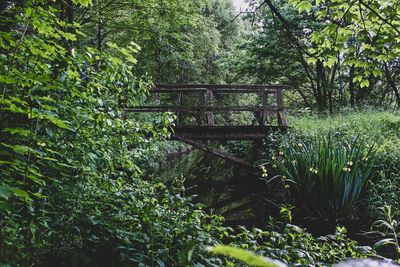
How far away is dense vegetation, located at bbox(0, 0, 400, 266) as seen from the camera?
4.52 ft

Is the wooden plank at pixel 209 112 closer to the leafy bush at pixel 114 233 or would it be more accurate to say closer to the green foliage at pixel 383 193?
the green foliage at pixel 383 193

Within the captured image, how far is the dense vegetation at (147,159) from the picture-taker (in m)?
1.38

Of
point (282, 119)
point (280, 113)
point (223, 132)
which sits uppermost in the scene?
point (280, 113)

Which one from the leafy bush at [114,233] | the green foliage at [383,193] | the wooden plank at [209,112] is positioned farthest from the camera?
the wooden plank at [209,112]

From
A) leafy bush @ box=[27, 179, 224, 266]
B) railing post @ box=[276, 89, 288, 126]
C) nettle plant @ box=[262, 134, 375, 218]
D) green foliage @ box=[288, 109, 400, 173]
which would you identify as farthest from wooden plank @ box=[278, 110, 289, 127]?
leafy bush @ box=[27, 179, 224, 266]

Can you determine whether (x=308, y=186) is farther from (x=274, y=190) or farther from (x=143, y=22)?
(x=143, y=22)

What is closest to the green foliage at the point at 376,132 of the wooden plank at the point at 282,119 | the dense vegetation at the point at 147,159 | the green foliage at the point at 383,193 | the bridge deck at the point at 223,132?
the dense vegetation at the point at 147,159

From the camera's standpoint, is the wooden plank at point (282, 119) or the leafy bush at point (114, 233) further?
the wooden plank at point (282, 119)

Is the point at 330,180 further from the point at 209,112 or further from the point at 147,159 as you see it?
the point at 209,112

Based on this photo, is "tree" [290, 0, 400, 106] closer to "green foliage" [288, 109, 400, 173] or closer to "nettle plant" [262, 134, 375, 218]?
"nettle plant" [262, 134, 375, 218]

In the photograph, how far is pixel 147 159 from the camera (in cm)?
307

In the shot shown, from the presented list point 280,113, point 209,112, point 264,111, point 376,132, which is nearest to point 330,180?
point 376,132

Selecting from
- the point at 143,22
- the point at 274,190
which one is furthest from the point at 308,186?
the point at 143,22

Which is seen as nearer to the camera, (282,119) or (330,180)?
(330,180)
